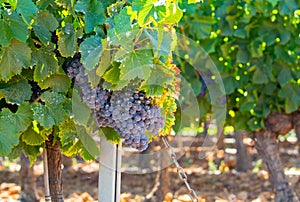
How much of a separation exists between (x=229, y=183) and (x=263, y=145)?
922 millimetres

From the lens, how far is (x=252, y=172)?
513 cm

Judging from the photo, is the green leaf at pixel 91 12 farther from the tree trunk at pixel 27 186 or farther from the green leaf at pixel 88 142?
the tree trunk at pixel 27 186

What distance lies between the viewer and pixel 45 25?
1462mm

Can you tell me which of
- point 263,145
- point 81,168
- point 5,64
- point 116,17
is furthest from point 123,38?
point 81,168

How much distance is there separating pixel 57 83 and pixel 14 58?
0.44ft

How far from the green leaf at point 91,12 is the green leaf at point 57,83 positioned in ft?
0.56

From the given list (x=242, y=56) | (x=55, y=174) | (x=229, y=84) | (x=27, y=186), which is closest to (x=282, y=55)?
(x=242, y=56)

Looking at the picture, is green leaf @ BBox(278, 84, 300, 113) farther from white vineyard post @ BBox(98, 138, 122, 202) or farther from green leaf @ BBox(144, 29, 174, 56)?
green leaf @ BBox(144, 29, 174, 56)

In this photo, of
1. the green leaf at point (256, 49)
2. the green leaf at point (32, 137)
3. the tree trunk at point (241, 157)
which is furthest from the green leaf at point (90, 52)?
the tree trunk at point (241, 157)

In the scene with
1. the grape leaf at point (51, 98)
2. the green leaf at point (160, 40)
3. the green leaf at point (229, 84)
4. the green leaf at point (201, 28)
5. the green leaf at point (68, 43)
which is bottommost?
the grape leaf at point (51, 98)

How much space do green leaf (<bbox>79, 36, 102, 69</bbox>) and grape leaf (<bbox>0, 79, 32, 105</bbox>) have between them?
23 centimetres

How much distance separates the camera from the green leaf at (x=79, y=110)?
1428 millimetres

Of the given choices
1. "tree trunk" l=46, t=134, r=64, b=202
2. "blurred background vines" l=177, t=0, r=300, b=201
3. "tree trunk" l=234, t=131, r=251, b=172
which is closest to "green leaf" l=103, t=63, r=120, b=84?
"tree trunk" l=46, t=134, r=64, b=202

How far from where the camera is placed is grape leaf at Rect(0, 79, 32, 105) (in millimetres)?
1475
